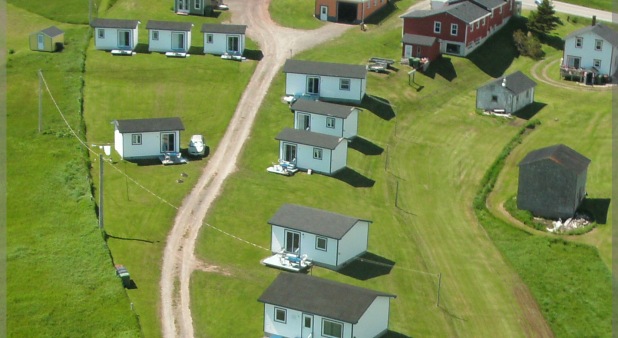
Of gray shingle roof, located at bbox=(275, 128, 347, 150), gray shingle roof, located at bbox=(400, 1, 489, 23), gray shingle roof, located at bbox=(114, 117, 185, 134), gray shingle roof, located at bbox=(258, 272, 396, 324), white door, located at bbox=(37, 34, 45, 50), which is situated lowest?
gray shingle roof, located at bbox=(258, 272, 396, 324)

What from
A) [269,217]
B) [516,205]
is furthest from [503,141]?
[269,217]

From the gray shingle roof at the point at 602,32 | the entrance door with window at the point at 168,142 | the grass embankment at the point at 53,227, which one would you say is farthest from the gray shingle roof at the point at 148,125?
the gray shingle roof at the point at 602,32

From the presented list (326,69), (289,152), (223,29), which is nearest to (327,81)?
(326,69)

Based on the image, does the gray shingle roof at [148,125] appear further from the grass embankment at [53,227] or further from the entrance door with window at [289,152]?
the entrance door with window at [289,152]

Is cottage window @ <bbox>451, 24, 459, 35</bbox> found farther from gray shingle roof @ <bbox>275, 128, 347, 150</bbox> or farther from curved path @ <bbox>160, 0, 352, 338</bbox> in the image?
gray shingle roof @ <bbox>275, 128, 347, 150</bbox>

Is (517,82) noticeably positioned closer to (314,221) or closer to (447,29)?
(447,29)

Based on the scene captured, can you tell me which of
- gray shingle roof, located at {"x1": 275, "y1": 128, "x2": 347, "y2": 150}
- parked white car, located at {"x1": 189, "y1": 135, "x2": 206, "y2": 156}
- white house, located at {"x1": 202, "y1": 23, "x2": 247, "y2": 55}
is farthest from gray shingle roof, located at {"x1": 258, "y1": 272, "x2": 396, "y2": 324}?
white house, located at {"x1": 202, "y1": 23, "x2": 247, "y2": 55}

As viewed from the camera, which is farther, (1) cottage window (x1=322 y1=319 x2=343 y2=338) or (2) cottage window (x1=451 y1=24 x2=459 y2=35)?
(2) cottage window (x1=451 y1=24 x2=459 y2=35)
